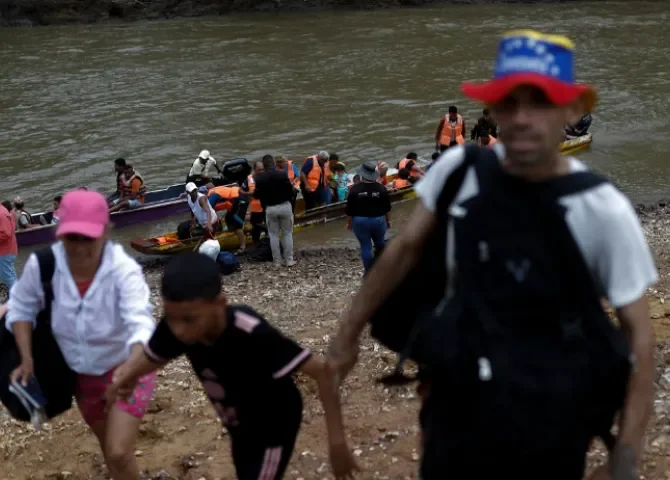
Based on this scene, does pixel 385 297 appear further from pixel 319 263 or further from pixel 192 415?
pixel 319 263

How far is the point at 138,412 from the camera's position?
4.17 m

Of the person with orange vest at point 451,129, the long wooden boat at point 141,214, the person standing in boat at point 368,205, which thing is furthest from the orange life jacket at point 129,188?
the person with orange vest at point 451,129

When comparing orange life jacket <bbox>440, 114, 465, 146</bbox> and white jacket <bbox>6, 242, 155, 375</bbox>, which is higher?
white jacket <bbox>6, 242, 155, 375</bbox>

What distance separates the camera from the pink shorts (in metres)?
4.14

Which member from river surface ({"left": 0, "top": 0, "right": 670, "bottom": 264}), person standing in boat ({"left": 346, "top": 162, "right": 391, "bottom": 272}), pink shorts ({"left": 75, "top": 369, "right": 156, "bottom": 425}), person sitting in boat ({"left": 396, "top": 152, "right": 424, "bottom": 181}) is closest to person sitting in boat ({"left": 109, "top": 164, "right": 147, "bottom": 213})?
river surface ({"left": 0, "top": 0, "right": 670, "bottom": 264})

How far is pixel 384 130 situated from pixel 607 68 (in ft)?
33.2

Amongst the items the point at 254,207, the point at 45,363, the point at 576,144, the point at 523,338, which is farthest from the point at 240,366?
the point at 576,144

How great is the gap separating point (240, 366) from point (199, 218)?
1190 centimetres

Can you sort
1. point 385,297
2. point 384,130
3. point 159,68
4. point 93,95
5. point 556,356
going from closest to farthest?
point 556,356 → point 385,297 → point 384,130 → point 93,95 → point 159,68

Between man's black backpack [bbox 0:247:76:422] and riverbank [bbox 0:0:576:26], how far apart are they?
40969 millimetres

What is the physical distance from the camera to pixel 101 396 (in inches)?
170

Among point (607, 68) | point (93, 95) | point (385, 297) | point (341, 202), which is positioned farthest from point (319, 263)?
point (607, 68)

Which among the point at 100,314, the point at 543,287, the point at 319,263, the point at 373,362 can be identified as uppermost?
the point at 543,287

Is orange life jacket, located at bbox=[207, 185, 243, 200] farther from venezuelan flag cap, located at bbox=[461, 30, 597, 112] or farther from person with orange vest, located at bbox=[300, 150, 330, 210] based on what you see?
venezuelan flag cap, located at bbox=[461, 30, 597, 112]
